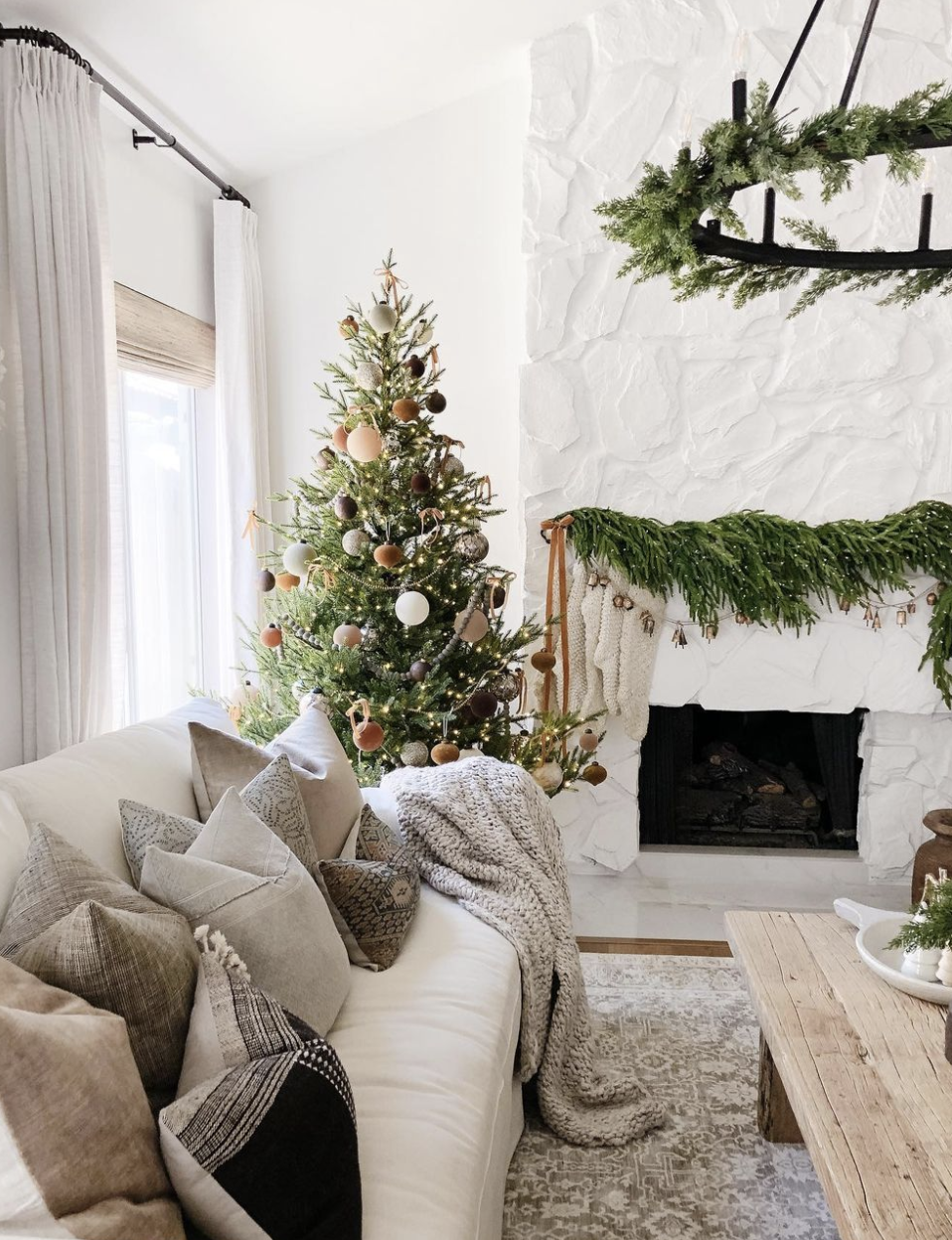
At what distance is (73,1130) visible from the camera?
96cm

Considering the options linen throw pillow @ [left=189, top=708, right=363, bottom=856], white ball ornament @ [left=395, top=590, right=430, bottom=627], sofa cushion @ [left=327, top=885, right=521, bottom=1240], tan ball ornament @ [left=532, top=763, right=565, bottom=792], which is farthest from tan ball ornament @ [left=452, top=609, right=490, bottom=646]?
sofa cushion @ [left=327, top=885, right=521, bottom=1240]

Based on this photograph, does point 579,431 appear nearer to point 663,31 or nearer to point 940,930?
point 663,31

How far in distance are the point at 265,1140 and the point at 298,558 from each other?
1.90 m

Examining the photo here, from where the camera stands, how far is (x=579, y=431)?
11.8 feet

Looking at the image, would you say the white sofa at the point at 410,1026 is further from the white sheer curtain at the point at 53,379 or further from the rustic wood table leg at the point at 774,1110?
the rustic wood table leg at the point at 774,1110

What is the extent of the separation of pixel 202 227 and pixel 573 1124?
3156 millimetres

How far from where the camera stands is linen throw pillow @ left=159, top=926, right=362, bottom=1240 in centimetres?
106

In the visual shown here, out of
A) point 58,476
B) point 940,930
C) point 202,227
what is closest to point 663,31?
point 202,227

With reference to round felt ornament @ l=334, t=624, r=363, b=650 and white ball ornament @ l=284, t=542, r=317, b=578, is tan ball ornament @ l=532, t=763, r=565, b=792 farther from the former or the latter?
white ball ornament @ l=284, t=542, r=317, b=578

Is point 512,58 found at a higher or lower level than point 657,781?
higher

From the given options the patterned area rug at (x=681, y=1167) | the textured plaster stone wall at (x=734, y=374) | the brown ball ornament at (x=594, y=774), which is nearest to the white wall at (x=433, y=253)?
the textured plaster stone wall at (x=734, y=374)

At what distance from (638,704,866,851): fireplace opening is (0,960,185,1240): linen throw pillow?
298 cm

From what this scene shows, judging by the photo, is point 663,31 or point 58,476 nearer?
point 58,476

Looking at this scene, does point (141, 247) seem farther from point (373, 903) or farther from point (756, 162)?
point (756, 162)
